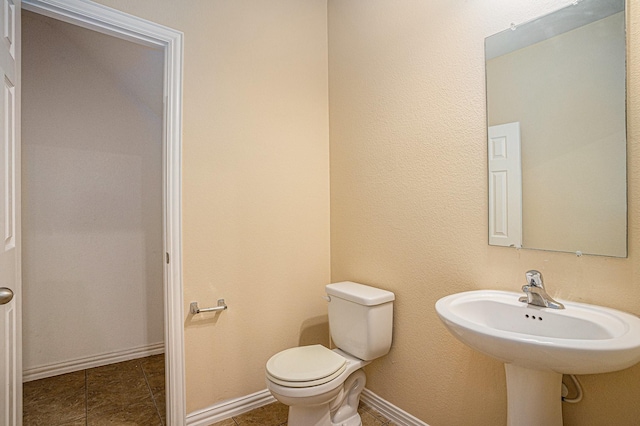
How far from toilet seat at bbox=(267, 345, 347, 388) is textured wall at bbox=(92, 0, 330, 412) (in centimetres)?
39

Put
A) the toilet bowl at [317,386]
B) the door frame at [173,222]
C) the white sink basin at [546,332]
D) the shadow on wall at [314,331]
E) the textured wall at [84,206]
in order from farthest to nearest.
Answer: the textured wall at [84,206], the shadow on wall at [314,331], the door frame at [173,222], the toilet bowl at [317,386], the white sink basin at [546,332]

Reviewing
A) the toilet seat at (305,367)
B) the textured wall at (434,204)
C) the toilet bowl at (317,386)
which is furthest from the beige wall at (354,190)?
the toilet seat at (305,367)

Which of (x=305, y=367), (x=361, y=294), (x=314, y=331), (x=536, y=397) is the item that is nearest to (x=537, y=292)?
(x=536, y=397)

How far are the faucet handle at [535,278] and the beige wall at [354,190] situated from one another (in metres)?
0.11

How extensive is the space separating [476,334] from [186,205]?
56.0 inches

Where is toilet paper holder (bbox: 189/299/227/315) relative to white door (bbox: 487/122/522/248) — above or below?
below

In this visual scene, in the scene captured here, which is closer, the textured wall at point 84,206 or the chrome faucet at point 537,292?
the chrome faucet at point 537,292

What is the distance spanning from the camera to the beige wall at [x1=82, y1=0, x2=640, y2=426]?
137cm

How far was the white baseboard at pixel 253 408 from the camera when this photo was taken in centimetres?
170

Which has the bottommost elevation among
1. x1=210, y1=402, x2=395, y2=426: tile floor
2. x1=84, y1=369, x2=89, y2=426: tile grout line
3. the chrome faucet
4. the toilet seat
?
x1=84, y1=369, x2=89, y2=426: tile grout line

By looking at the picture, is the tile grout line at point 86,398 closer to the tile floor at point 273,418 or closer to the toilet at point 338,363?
the tile floor at point 273,418

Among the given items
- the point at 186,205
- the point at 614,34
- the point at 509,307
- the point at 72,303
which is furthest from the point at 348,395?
the point at 72,303

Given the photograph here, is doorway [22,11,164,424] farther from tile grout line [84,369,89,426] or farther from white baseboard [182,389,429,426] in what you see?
white baseboard [182,389,429,426]

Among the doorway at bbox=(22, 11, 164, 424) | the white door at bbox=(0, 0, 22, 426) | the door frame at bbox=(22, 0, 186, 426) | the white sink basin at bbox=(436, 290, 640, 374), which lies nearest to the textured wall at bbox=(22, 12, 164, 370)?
the doorway at bbox=(22, 11, 164, 424)
